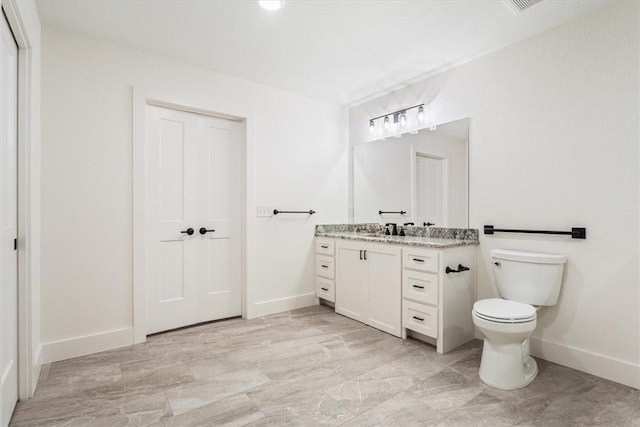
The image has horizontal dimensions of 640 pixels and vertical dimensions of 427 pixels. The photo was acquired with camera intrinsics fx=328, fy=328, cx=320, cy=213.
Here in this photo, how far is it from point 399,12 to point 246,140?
68.0 inches

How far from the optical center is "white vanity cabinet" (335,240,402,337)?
8.96 ft

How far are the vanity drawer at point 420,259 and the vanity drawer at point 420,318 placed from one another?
29cm

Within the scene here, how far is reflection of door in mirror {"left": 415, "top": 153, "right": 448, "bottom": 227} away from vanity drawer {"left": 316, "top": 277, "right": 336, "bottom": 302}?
1099 mm

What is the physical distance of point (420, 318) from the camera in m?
2.54

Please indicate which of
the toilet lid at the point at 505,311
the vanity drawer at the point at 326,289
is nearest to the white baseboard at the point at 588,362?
the toilet lid at the point at 505,311

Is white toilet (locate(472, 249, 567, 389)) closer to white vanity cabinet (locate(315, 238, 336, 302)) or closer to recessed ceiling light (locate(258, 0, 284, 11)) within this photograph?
white vanity cabinet (locate(315, 238, 336, 302))

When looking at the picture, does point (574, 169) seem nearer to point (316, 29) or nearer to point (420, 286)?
point (420, 286)

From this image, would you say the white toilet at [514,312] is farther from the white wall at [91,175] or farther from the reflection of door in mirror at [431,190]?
the white wall at [91,175]

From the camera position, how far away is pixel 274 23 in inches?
89.3

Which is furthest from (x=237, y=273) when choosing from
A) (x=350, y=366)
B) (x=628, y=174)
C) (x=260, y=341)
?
(x=628, y=174)

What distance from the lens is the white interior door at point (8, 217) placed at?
5.08ft

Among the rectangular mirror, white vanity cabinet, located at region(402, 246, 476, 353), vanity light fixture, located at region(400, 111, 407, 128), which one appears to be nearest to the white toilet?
white vanity cabinet, located at region(402, 246, 476, 353)

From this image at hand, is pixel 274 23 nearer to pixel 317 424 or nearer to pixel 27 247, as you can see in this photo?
pixel 27 247

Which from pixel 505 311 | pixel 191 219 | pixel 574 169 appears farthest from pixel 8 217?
pixel 574 169
